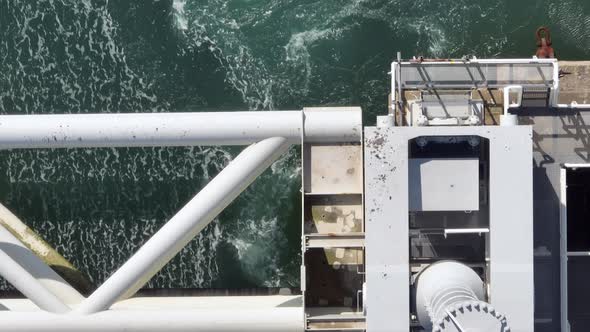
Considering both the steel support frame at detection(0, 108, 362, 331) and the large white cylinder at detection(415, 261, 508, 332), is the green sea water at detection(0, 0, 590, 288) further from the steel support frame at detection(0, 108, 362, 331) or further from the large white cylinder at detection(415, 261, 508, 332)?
the large white cylinder at detection(415, 261, 508, 332)

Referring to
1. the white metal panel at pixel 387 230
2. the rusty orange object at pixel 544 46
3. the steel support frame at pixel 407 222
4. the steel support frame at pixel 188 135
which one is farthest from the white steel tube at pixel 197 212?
the rusty orange object at pixel 544 46

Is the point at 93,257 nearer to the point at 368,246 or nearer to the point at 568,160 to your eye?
the point at 368,246

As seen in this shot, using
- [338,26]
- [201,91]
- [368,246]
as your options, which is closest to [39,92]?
[201,91]

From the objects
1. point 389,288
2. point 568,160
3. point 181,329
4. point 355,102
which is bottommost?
point 181,329

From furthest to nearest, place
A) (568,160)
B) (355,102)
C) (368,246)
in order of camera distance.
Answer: (355,102) < (568,160) < (368,246)

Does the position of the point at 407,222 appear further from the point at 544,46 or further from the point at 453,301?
the point at 544,46
